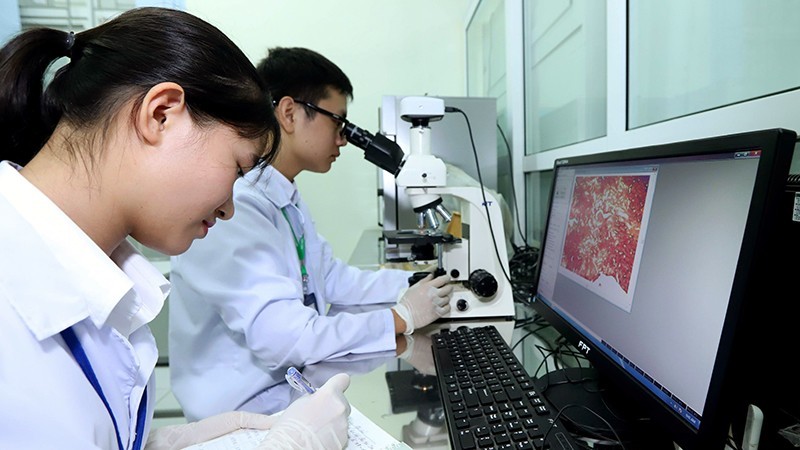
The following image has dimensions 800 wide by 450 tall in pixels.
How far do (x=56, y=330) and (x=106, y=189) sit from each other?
17 cm

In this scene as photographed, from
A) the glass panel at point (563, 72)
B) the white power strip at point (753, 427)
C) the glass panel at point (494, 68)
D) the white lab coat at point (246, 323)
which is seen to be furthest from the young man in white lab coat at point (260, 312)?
the glass panel at point (494, 68)

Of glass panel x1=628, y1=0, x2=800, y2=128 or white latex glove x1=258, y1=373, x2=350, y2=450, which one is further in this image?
glass panel x1=628, y1=0, x2=800, y2=128

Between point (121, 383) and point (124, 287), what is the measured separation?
0.12m

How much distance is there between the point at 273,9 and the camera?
270 cm

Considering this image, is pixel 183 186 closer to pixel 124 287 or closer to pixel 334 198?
pixel 124 287

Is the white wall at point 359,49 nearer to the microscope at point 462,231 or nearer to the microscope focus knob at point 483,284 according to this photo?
the microscope at point 462,231

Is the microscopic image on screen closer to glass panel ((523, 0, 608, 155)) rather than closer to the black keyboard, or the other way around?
the black keyboard

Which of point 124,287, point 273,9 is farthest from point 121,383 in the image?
point 273,9

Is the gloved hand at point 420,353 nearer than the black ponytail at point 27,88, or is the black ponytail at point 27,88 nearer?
the black ponytail at point 27,88

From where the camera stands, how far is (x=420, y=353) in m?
0.87

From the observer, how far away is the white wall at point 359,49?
2.71 m

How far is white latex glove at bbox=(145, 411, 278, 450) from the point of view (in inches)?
24.1

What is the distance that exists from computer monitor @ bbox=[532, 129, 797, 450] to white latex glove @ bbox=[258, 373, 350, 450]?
1.19 ft

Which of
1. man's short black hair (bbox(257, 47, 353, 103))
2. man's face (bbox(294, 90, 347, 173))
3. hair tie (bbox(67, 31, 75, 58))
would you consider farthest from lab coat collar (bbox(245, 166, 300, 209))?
hair tie (bbox(67, 31, 75, 58))
